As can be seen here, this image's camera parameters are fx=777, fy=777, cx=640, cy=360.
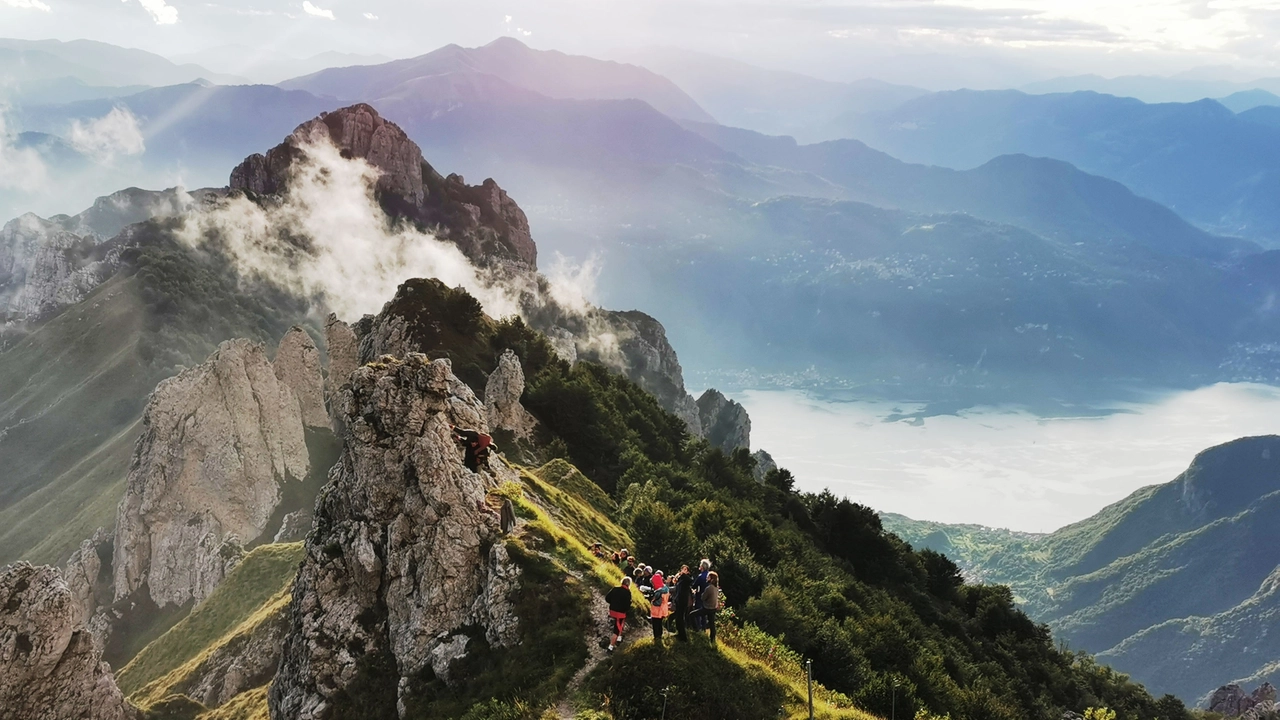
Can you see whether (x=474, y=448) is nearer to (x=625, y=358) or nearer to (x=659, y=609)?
(x=659, y=609)

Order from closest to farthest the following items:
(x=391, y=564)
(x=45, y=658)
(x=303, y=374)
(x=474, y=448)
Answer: (x=391, y=564) < (x=474, y=448) < (x=45, y=658) < (x=303, y=374)

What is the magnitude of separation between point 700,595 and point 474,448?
13.4 m

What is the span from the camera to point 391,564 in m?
31.1

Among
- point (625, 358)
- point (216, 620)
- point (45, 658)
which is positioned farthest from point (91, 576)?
point (625, 358)

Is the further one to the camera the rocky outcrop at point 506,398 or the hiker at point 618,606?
the rocky outcrop at point 506,398

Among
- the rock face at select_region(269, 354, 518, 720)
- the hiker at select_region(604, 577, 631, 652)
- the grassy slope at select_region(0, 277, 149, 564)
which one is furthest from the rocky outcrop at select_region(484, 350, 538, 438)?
the grassy slope at select_region(0, 277, 149, 564)

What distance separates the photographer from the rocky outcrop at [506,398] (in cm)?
6463

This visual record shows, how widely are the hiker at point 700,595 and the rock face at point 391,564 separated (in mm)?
6405

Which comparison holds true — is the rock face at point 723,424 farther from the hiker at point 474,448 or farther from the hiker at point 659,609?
the hiker at point 659,609

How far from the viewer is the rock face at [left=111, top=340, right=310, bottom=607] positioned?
261 feet

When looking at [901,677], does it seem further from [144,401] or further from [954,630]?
[144,401]

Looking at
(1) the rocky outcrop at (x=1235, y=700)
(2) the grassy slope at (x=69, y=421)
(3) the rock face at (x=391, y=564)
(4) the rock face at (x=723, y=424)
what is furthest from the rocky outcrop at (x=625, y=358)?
(3) the rock face at (x=391, y=564)

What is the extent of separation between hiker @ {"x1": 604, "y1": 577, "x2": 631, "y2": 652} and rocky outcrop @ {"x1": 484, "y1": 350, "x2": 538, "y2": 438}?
130 ft

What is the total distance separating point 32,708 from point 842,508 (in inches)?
2628
